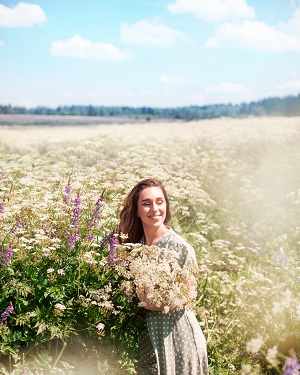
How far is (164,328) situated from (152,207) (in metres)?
0.91

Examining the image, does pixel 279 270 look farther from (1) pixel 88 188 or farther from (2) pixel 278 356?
(1) pixel 88 188

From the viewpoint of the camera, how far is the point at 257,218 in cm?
869

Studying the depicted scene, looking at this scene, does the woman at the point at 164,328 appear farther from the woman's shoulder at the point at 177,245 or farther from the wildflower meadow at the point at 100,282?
the wildflower meadow at the point at 100,282

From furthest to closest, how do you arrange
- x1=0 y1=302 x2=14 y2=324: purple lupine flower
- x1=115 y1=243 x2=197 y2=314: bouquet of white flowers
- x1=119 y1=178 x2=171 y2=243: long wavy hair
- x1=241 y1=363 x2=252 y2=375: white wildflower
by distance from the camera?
x1=241 y1=363 x2=252 y2=375: white wildflower → x1=119 y1=178 x2=171 y2=243: long wavy hair → x1=115 y1=243 x2=197 y2=314: bouquet of white flowers → x1=0 y1=302 x2=14 y2=324: purple lupine flower

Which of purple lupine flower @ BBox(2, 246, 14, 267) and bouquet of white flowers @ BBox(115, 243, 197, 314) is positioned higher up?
purple lupine flower @ BBox(2, 246, 14, 267)

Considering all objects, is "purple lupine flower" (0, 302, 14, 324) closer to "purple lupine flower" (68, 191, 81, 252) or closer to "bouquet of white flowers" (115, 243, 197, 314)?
"purple lupine flower" (68, 191, 81, 252)

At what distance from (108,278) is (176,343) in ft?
2.24

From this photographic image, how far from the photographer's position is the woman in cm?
369

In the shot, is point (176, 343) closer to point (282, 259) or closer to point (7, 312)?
point (7, 312)

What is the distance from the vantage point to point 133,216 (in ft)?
13.9

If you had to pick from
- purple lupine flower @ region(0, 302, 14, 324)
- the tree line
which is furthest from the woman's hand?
the tree line

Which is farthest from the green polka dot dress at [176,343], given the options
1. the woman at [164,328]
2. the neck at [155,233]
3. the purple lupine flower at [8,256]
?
the purple lupine flower at [8,256]

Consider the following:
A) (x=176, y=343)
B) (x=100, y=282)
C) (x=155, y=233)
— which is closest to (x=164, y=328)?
(x=176, y=343)

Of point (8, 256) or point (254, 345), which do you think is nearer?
point (8, 256)
